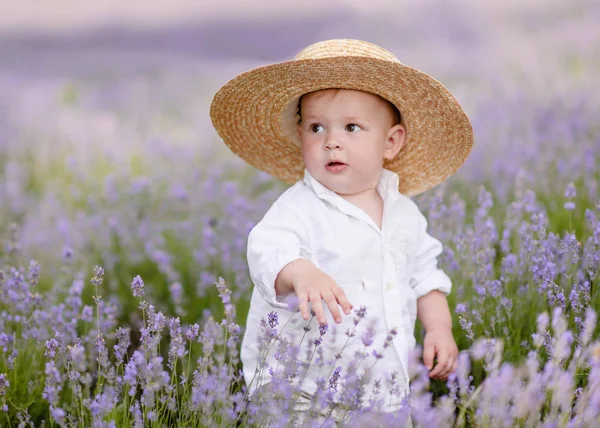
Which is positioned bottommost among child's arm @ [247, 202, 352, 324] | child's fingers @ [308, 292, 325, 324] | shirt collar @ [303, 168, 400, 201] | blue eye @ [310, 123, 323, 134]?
child's fingers @ [308, 292, 325, 324]

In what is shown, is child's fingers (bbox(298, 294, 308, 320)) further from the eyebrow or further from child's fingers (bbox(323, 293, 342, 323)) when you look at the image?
the eyebrow

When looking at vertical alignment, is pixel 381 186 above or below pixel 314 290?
above

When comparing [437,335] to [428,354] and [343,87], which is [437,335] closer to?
[428,354]

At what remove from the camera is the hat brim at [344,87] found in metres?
2.79

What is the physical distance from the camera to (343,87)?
285 centimetres

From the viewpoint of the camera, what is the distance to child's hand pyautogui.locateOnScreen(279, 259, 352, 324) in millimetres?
2365

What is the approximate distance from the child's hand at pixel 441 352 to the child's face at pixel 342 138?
62 centimetres

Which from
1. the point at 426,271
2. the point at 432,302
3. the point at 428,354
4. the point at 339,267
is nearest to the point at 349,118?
the point at 339,267

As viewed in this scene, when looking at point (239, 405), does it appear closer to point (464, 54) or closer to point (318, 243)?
point (318, 243)

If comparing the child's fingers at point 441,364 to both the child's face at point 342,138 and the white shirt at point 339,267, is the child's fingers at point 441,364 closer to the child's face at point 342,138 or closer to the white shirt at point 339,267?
the white shirt at point 339,267

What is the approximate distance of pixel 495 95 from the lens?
6.99 m

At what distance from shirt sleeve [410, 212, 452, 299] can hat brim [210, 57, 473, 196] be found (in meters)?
0.26

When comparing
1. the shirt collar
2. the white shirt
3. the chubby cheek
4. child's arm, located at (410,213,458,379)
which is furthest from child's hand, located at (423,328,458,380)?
the chubby cheek

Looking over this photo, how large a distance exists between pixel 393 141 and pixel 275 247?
72cm
